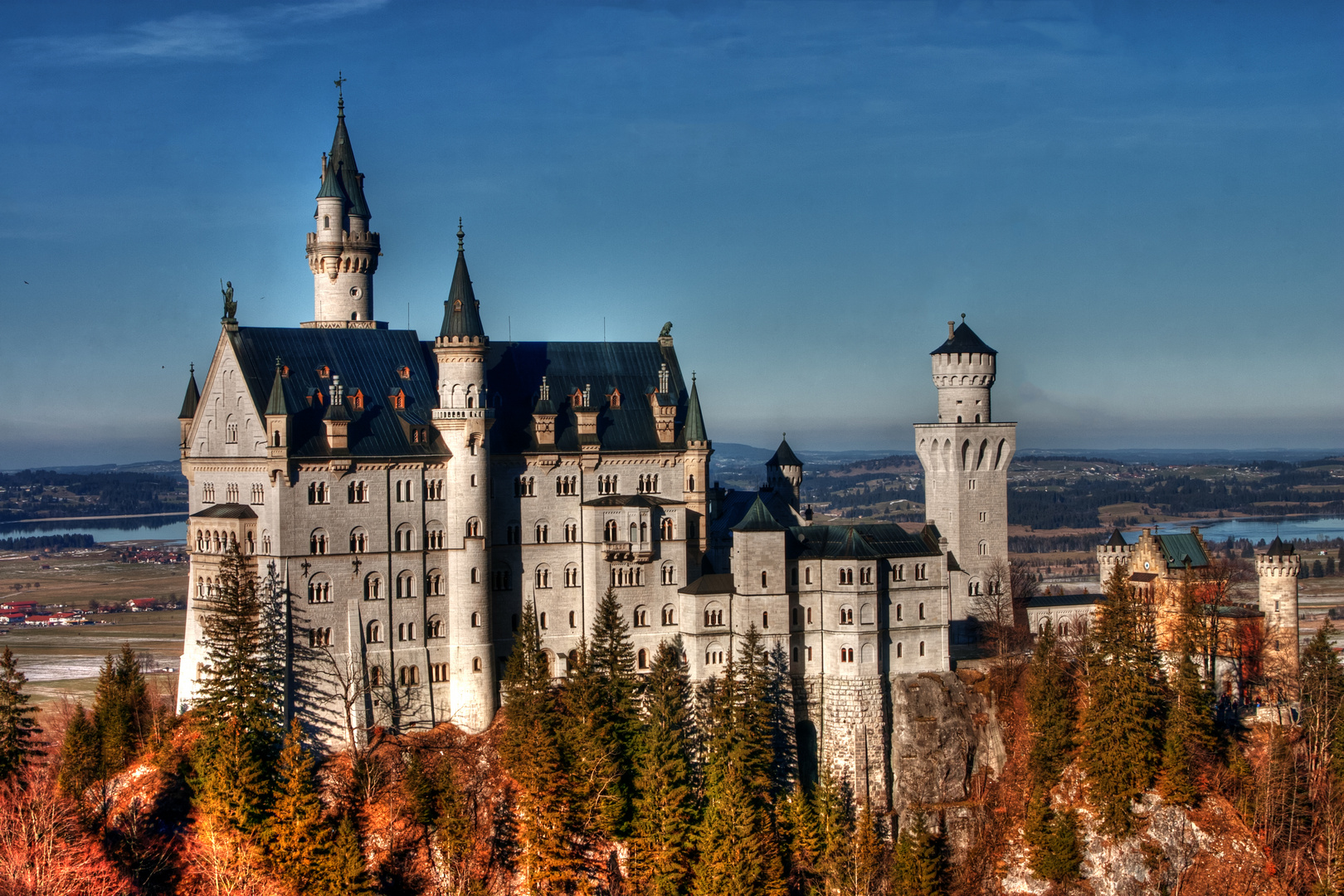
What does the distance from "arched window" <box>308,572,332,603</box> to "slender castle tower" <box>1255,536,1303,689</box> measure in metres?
56.2

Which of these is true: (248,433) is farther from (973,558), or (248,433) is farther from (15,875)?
(973,558)

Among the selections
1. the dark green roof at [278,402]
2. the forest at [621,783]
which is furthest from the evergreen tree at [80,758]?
the dark green roof at [278,402]

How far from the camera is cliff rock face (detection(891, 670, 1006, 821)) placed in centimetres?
8206

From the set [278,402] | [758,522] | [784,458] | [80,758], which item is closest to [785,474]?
[784,458]

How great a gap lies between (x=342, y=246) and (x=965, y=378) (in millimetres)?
39598

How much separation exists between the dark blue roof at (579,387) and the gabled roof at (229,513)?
45.1 feet

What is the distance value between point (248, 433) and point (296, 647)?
38.4ft

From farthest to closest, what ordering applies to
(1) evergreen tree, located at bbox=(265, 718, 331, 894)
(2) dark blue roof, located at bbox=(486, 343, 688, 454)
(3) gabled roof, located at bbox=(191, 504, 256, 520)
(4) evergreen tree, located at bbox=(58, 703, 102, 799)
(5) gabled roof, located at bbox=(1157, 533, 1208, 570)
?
(5) gabled roof, located at bbox=(1157, 533, 1208, 570) → (2) dark blue roof, located at bbox=(486, 343, 688, 454) → (3) gabled roof, located at bbox=(191, 504, 256, 520) → (4) evergreen tree, located at bbox=(58, 703, 102, 799) → (1) evergreen tree, located at bbox=(265, 718, 331, 894)

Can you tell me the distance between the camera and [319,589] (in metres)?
77.4

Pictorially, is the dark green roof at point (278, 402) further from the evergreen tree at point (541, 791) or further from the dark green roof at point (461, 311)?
the evergreen tree at point (541, 791)

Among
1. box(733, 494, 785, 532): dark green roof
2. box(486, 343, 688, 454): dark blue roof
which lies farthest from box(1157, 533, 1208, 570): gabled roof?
box(486, 343, 688, 454): dark blue roof

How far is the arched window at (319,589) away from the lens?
7719 cm

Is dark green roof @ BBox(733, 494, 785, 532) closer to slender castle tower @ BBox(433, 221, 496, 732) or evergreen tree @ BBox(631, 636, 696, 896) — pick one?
evergreen tree @ BBox(631, 636, 696, 896)

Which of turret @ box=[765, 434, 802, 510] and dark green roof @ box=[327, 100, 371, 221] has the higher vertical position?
dark green roof @ box=[327, 100, 371, 221]
